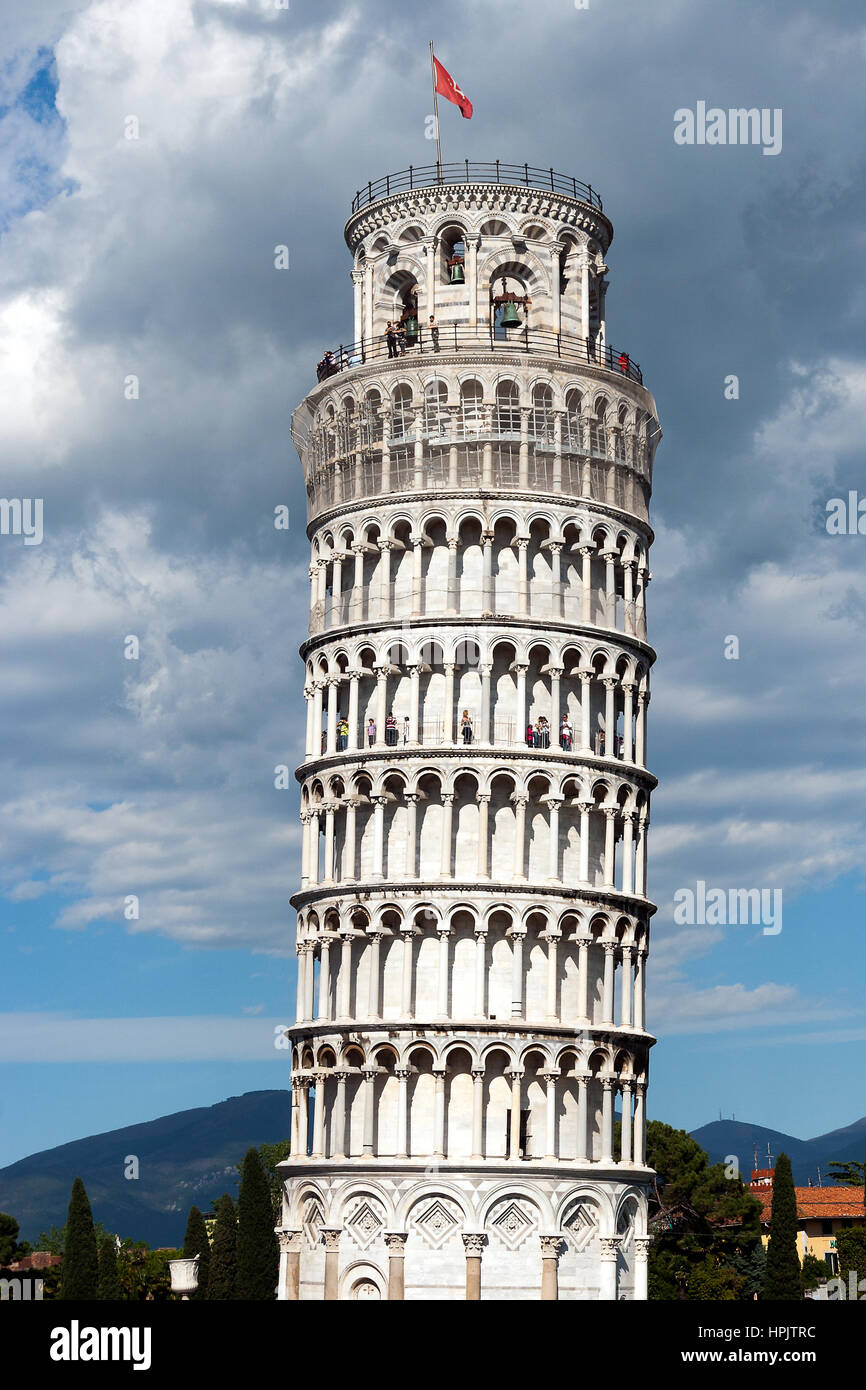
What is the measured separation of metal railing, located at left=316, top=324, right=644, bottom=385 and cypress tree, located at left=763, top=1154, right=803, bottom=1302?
135 feet

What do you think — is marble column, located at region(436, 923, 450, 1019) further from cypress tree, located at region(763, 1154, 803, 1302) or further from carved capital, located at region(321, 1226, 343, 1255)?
cypress tree, located at region(763, 1154, 803, 1302)

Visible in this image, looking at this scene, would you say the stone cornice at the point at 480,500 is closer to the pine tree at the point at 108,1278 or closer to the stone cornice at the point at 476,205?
the stone cornice at the point at 476,205

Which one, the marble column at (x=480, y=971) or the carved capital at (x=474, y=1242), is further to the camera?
the marble column at (x=480, y=971)

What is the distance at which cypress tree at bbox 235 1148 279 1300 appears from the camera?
106 m

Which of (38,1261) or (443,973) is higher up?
(443,973)

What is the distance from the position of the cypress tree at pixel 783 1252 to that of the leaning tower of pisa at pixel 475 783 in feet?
67.3

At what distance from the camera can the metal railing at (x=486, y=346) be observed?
90.2m

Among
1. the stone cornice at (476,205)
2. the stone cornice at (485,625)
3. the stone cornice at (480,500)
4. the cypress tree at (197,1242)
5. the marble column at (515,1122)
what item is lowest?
the cypress tree at (197,1242)

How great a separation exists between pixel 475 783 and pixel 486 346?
1842 centimetres

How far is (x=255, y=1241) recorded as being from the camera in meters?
108

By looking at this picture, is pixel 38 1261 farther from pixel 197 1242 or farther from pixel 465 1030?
pixel 465 1030

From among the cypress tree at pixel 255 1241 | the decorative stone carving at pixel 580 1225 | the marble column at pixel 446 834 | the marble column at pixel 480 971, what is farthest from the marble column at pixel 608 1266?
the cypress tree at pixel 255 1241

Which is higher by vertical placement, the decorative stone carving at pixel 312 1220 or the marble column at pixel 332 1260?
the decorative stone carving at pixel 312 1220

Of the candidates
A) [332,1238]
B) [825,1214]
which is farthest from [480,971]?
[825,1214]
